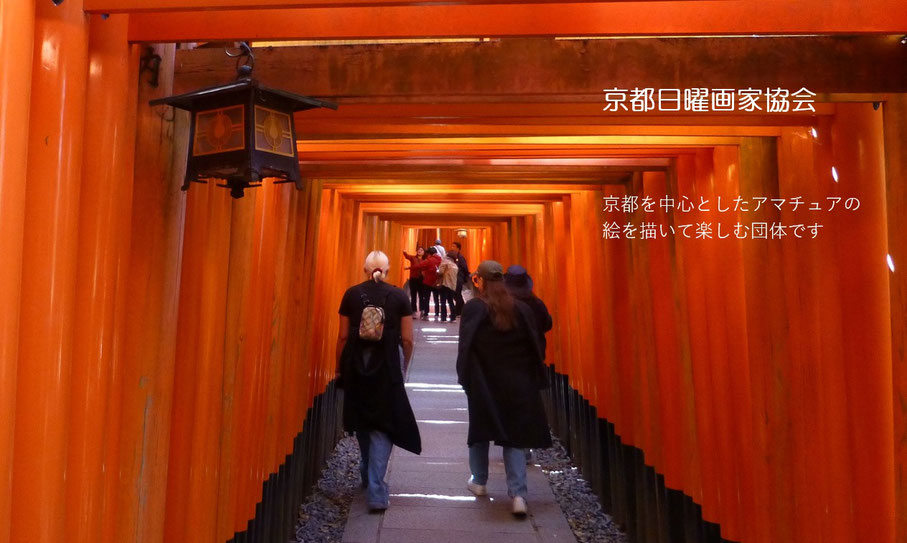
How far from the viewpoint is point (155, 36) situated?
84.8 inches

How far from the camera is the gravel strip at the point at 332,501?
501 centimetres

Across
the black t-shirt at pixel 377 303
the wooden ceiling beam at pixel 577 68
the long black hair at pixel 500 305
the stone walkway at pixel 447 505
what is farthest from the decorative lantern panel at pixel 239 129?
the stone walkway at pixel 447 505

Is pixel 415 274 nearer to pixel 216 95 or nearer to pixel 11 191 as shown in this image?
pixel 216 95

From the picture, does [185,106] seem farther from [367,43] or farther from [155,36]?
[367,43]

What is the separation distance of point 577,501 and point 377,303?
244 cm

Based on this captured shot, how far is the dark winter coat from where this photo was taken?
5086 mm

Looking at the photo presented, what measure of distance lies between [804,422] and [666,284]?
147cm

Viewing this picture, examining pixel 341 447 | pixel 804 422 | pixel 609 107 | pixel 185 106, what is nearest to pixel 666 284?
pixel 804 422

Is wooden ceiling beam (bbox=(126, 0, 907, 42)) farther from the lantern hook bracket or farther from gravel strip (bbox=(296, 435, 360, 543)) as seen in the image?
gravel strip (bbox=(296, 435, 360, 543))

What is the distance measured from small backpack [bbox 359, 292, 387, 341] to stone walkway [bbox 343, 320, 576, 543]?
1.40m

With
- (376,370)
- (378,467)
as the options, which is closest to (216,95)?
(376,370)

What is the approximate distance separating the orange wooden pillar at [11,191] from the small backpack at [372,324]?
10.8ft

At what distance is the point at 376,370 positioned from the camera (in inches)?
199

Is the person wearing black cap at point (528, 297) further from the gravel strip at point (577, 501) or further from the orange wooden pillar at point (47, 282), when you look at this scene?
the orange wooden pillar at point (47, 282)
